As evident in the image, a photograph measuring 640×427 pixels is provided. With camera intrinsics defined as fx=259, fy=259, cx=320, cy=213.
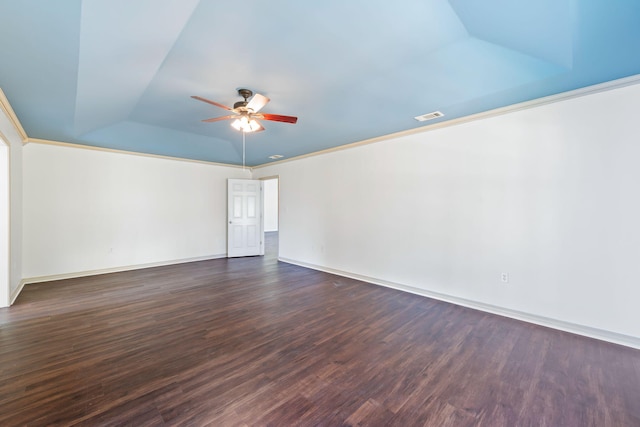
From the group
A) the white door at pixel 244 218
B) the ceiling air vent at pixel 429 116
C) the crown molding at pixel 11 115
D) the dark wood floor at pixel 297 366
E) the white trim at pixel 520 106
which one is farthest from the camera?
the white door at pixel 244 218

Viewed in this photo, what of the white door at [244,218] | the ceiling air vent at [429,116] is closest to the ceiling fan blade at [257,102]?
the ceiling air vent at [429,116]

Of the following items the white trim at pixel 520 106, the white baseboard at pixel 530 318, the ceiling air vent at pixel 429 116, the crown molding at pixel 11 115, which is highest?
the ceiling air vent at pixel 429 116

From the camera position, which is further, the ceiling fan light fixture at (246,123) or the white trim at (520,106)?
the ceiling fan light fixture at (246,123)

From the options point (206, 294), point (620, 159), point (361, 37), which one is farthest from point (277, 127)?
point (620, 159)

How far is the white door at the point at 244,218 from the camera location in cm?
686

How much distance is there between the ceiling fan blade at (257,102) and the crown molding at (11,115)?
2.50 metres

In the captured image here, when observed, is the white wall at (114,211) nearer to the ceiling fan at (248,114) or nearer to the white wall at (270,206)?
the ceiling fan at (248,114)

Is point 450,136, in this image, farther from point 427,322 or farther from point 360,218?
point 427,322

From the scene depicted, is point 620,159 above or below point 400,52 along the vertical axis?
below

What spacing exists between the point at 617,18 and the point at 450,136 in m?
1.94

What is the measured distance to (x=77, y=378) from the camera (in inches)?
79.5

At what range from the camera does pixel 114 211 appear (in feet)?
17.4

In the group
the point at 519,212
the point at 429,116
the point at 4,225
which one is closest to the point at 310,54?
the point at 429,116

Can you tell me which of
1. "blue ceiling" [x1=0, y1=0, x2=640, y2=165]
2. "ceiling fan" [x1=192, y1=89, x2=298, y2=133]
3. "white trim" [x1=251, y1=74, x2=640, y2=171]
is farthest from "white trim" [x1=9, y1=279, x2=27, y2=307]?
"white trim" [x1=251, y1=74, x2=640, y2=171]
